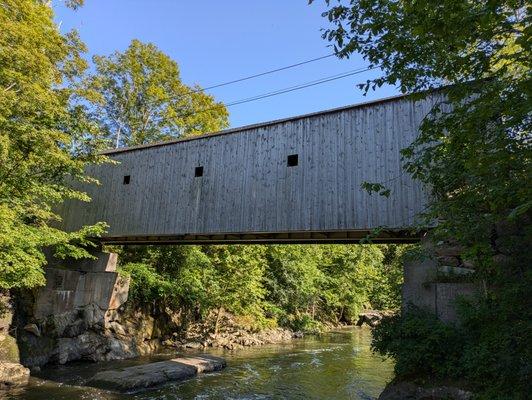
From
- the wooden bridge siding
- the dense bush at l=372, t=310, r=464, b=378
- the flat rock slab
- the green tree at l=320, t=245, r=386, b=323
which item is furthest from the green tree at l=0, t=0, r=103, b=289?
the green tree at l=320, t=245, r=386, b=323

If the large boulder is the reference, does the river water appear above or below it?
below

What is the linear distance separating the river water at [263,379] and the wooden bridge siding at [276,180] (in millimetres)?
3618

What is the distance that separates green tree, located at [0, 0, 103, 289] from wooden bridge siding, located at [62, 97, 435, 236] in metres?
2.33

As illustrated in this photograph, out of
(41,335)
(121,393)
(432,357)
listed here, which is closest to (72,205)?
(41,335)

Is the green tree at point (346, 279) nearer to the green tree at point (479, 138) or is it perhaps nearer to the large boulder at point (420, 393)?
the large boulder at point (420, 393)

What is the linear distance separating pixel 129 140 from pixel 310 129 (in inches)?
616

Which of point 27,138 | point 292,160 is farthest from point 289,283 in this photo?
point 27,138

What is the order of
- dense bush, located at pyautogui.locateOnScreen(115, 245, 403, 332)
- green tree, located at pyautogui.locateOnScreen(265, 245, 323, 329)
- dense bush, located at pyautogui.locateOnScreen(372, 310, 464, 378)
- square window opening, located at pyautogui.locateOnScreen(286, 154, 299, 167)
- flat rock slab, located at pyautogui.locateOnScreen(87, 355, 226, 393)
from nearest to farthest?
dense bush, located at pyautogui.locateOnScreen(372, 310, 464, 378)
flat rock slab, located at pyautogui.locateOnScreen(87, 355, 226, 393)
square window opening, located at pyautogui.locateOnScreen(286, 154, 299, 167)
dense bush, located at pyautogui.locateOnScreen(115, 245, 403, 332)
green tree, located at pyautogui.locateOnScreen(265, 245, 323, 329)

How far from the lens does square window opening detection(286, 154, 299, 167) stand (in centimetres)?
1022

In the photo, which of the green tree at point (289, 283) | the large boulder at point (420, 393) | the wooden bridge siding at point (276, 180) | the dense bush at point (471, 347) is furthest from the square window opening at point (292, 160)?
the green tree at point (289, 283)

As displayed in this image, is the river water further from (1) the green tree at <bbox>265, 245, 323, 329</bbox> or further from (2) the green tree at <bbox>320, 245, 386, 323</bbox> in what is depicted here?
(2) the green tree at <bbox>320, 245, 386, 323</bbox>

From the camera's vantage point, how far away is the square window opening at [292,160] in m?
10.2

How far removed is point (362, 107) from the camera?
31.3 feet

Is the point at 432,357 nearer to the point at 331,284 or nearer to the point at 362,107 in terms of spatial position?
the point at 362,107
